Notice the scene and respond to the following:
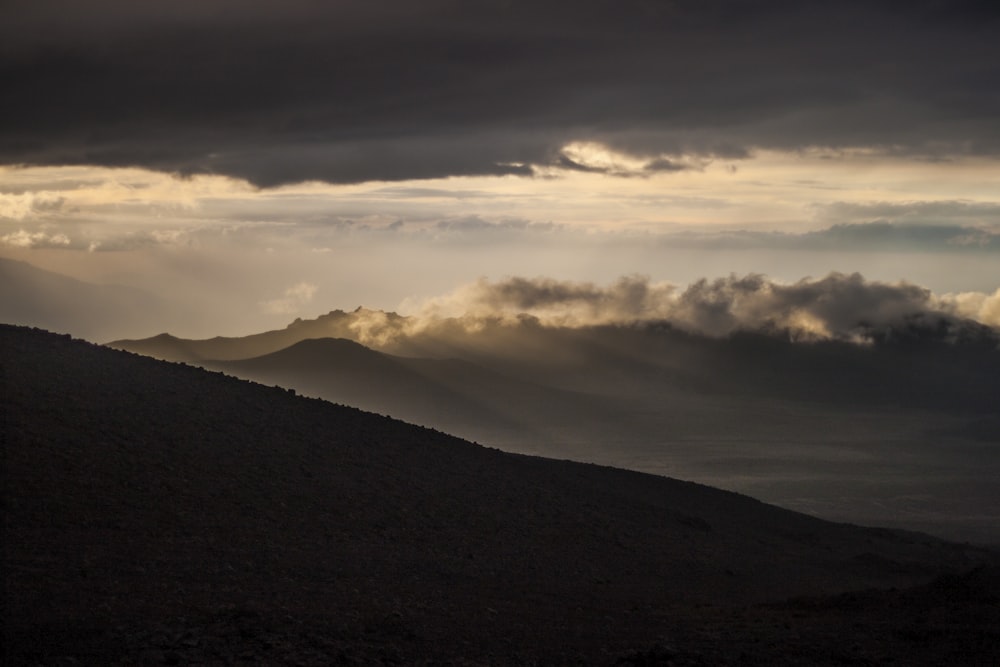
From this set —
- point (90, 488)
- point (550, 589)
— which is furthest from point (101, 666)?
point (550, 589)

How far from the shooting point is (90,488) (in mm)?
35906

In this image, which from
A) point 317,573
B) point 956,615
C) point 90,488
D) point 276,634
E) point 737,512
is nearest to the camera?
point 276,634

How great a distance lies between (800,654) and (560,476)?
3360cm

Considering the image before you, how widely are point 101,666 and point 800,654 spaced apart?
16919 millimetres

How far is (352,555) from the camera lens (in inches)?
1458

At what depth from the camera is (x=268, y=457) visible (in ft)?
149

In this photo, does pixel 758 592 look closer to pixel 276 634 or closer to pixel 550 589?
pixel 550 589

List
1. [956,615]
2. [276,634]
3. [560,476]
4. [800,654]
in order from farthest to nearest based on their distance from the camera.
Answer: [560,476]
[956,615]
[800,654]
[276,634]

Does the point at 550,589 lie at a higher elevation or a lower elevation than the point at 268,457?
lower

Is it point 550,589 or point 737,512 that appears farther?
point 737,512

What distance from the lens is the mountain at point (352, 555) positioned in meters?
25.9

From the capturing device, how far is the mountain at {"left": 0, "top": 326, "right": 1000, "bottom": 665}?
25.9 m

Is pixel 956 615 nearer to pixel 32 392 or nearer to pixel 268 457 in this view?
pixel 268 457

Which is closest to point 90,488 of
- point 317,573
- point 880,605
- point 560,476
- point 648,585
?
point 317,573
